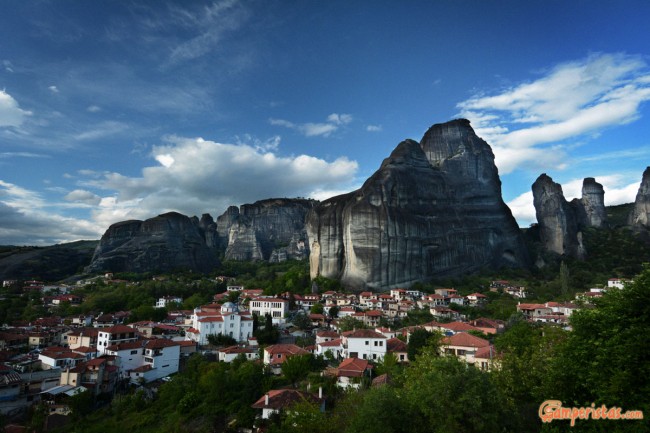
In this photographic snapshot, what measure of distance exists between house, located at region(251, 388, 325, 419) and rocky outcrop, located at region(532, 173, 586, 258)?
83.2 m

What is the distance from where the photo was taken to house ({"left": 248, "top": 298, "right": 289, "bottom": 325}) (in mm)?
52847

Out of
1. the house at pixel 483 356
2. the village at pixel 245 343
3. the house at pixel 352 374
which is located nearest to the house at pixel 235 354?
the village at pixel 245 343

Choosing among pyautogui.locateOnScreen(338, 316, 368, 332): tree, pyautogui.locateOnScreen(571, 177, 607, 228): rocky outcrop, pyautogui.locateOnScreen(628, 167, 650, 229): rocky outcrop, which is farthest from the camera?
pyautogui.locateOnScreen(571, 177, 607, 228): rocky outcrop

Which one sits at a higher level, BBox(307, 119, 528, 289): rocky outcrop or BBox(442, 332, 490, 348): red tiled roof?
BBox(307, 119, 528, 289): rocky outcrop

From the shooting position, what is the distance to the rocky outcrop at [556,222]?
90.3m

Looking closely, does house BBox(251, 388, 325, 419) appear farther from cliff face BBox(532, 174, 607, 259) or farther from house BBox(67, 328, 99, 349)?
cliff face BBox(532, 174, 607, 259)

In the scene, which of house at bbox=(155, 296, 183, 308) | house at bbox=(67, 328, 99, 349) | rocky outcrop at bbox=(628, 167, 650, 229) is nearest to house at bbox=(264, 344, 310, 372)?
house at bbox=(67, 328, 99, 349)

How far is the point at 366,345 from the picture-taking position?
33.7 metres

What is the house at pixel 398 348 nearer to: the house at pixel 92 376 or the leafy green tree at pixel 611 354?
the leafy green tree at pixel 611 354

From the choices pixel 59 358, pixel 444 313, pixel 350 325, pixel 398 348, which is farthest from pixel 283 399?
pixel 444 313

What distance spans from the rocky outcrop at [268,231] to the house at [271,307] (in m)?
71.1

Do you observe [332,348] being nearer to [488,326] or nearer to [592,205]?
[488,326]

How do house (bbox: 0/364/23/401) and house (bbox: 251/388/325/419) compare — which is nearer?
house (bbox: 251/388/325/419)

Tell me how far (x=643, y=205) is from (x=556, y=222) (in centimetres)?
2166
